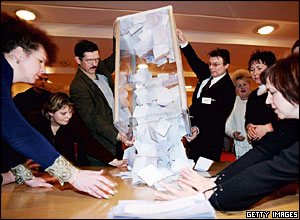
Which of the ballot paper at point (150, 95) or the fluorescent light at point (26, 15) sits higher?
the fluorescent light at point (26, 15)

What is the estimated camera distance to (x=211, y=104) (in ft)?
3.76

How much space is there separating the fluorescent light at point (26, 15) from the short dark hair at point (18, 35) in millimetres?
42

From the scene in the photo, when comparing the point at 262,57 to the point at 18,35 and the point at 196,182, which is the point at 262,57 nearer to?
the point at 196,182

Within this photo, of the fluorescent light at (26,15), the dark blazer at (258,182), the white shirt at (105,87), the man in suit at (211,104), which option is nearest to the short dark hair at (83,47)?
the white shirt at (105,87)

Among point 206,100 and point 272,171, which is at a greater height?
point 206,100

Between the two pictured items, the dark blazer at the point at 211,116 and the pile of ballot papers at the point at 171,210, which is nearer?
the pile of ballot papers at the point at 171,210

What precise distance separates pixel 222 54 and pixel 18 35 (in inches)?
37.3

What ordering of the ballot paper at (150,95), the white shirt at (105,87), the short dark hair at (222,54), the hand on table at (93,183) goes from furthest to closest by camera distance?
the short dark hair at (222,54) → the white shirt at (105,87) → the ballot paper at (150,95) → the hand on table at (93,183)

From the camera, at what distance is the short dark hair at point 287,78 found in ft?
1.61

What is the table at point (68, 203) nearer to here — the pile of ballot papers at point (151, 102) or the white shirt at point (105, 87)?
the pile of ballot papers at point (151, 102)

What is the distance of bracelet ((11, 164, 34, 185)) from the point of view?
0.74 meters

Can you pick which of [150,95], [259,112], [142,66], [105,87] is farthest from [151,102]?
[259,112]

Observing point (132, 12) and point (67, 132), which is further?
point (67, 132)

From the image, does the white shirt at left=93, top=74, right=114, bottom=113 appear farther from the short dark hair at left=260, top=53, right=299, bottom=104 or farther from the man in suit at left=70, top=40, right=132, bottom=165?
the short dark hair at left=260, top=53, right=299, bottom=104
